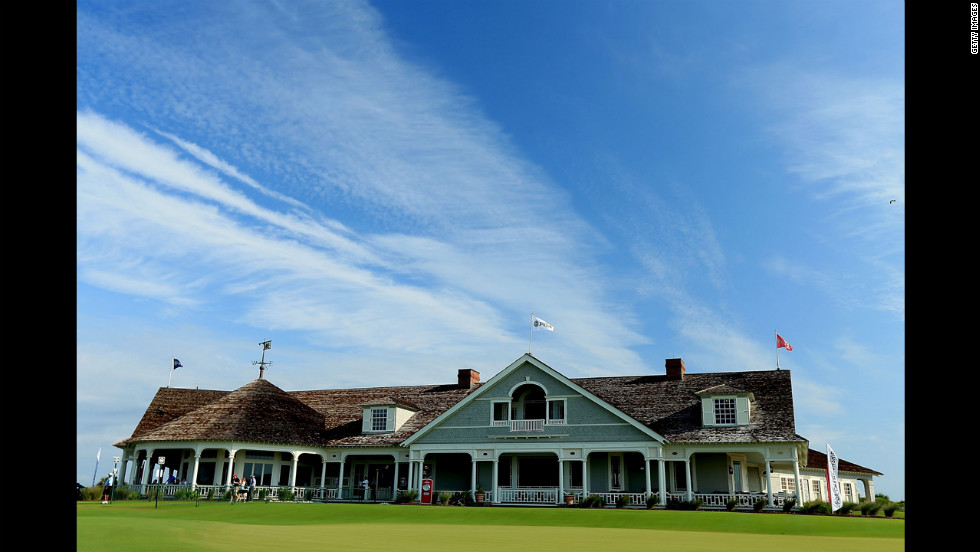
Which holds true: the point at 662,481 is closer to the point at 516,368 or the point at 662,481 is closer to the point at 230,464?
the point at 516,368

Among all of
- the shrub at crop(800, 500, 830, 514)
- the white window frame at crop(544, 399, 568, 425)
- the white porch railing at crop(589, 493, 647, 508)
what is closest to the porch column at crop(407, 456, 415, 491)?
the white window frame at crop(544, 399, 568, 425)

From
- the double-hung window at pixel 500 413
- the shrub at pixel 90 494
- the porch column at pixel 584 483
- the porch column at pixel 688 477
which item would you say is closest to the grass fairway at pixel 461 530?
the porch column at pixel 688 477

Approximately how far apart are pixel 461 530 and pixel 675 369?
23.6 m

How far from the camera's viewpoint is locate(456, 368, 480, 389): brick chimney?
44.9m

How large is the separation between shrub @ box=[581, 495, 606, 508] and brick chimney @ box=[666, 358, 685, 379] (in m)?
9.61

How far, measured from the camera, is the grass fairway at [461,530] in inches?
575

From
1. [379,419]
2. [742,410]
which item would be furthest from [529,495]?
[742,410]

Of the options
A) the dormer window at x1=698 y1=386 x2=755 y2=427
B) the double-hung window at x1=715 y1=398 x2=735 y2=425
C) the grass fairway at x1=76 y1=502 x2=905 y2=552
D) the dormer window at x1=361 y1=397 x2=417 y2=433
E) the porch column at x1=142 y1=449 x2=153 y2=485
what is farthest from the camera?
the dormer window at x1=361 y1=397 x2=417 y2=433

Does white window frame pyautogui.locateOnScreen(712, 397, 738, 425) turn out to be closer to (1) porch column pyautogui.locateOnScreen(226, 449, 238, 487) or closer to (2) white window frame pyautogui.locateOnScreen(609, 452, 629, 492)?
(2) white window frame pyautogui.locateOnScreen(609, 452, 629, 492)

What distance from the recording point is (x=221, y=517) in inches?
979

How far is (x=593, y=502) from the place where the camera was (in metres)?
33.4
